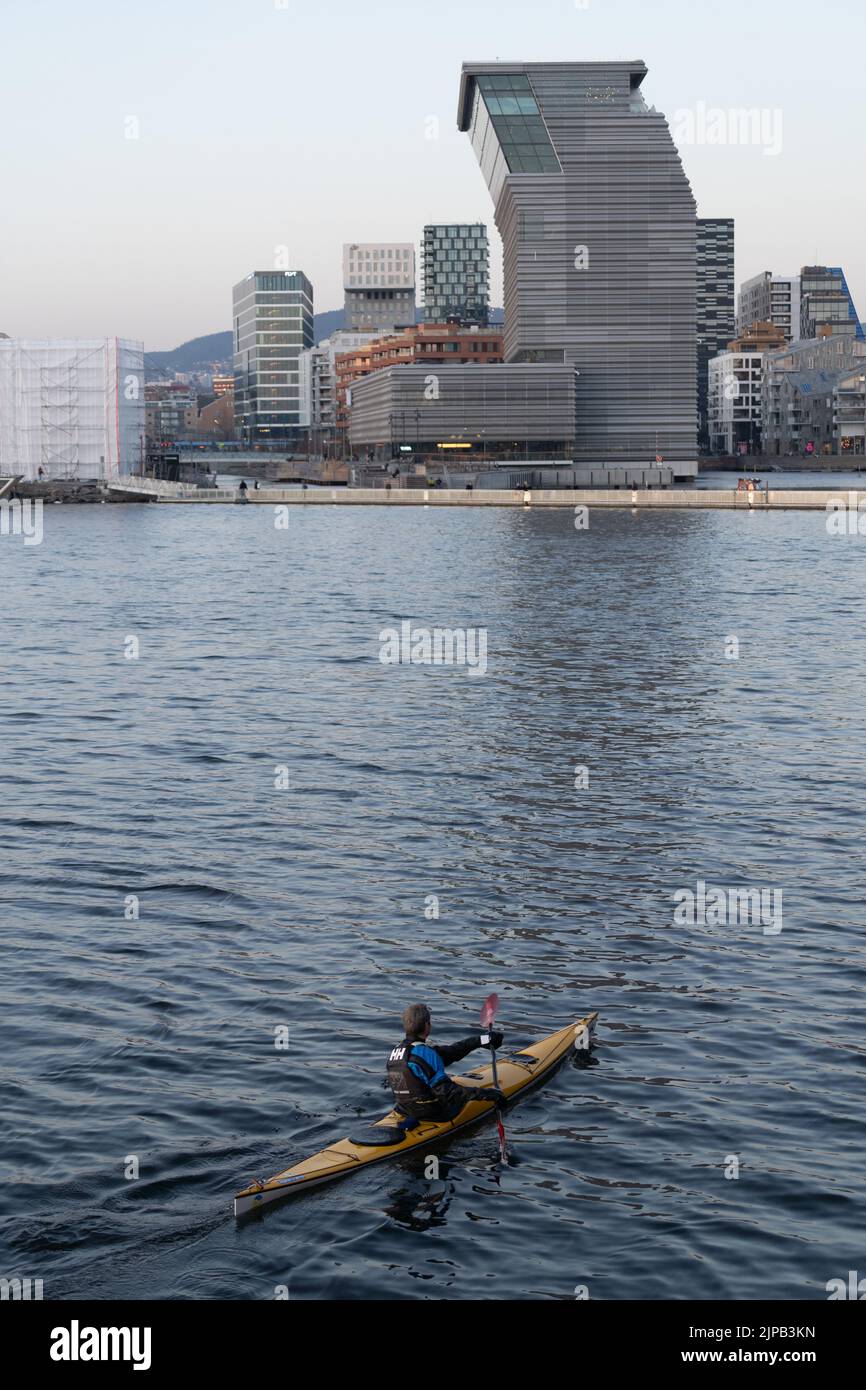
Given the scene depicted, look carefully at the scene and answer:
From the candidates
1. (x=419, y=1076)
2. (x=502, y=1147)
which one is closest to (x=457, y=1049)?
(x=419, y=1076)

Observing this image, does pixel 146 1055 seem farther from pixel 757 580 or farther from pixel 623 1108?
pixel 757 580

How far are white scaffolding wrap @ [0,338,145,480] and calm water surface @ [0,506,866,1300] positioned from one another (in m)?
137

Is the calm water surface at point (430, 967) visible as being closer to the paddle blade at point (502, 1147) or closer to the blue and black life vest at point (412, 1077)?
the paddle blade at point (502, 1147)

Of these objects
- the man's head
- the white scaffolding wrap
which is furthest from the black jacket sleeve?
the white scaffolding wrap

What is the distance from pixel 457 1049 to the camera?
1825cm

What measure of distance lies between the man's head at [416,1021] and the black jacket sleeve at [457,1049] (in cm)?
55

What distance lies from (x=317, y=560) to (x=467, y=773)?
85.4 meters

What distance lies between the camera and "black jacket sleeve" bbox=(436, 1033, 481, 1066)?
1806 cm

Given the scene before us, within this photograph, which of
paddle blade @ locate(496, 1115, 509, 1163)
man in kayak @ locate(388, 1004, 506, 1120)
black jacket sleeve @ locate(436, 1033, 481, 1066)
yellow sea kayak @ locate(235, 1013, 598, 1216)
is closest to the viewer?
yellow sea kayak @ locate(235, 1013, 598, 1216)

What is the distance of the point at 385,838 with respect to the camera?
3062 centimetres

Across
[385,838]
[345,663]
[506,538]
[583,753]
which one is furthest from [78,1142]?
[506,538]

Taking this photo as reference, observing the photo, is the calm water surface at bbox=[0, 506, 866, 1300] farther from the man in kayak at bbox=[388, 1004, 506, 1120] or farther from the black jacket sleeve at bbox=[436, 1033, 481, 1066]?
the black jacket sleeve at bbox=[436, 1033, 481, 1066]

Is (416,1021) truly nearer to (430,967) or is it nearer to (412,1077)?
(412,1077)

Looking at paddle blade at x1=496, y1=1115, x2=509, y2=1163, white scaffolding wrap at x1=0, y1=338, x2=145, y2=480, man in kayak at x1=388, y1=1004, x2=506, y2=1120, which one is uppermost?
white scaffolding wrap at x1=0, y1=338, x2=145, y2=480
